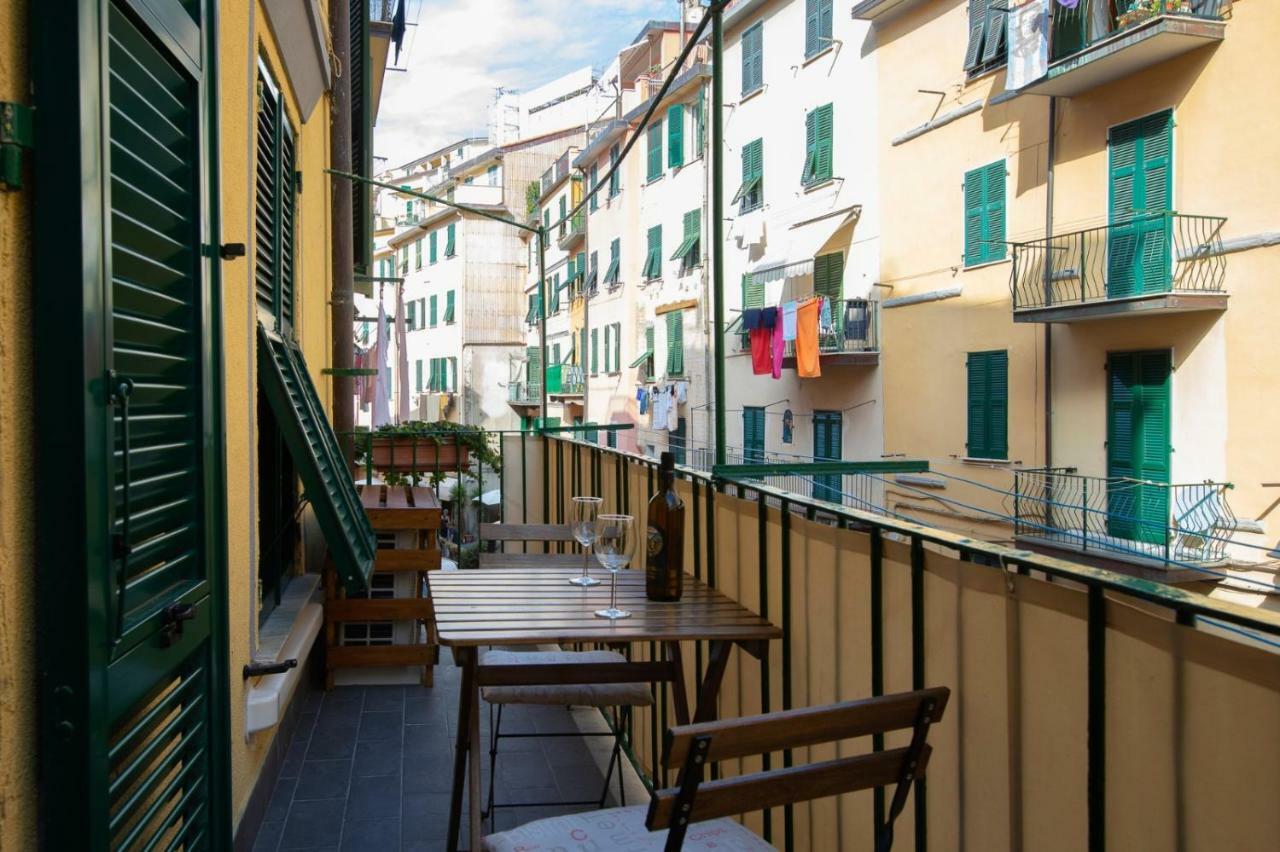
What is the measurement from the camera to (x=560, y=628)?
9.55 ft

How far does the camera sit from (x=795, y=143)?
2175 cm

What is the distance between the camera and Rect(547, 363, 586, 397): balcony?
35.4 meters

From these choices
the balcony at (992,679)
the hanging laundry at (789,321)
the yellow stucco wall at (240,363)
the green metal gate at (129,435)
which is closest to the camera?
the balcony at (992,679)

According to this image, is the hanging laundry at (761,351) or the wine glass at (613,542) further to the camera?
the hanging laundry at (761,351)

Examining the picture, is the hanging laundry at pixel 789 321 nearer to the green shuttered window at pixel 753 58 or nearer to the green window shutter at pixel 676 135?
the green shuttered window at pixel 753 58

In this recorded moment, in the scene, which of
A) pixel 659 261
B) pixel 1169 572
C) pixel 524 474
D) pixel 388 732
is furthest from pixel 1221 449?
pixel 659 261

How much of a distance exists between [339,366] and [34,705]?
256 inches

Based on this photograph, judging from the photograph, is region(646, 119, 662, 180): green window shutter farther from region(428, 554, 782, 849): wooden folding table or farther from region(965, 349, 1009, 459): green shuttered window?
region(428, 554, 782, 849): wooden folding table

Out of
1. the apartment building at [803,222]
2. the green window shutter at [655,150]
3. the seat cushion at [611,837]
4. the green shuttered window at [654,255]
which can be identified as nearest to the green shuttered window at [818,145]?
the apartment building at [803,222]

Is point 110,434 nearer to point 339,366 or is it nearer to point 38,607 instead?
point 38,607

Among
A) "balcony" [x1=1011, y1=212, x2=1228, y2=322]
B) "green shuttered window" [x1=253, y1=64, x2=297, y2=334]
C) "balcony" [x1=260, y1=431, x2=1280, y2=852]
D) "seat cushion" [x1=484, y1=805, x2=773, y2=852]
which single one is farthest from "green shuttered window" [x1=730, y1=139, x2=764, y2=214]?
"seat cushion" [x1=484, y1=805, x2=773, y2=852]

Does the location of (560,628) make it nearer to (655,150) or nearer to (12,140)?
(12,140)

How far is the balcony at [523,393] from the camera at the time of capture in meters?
39.1

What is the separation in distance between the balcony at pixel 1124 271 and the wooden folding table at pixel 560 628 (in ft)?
36.7
